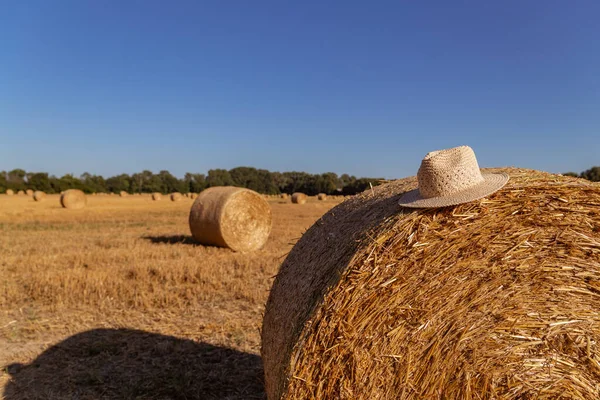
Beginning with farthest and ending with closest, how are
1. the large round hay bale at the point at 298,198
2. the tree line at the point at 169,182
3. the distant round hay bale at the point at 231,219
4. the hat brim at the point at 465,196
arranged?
the tree line at the point at 169,182, the large round hay bale at the point at 298,198, the distant round hay bale at the point at 231,219, the hat brim at the point at 465,196

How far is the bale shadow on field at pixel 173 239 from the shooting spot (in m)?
12.6

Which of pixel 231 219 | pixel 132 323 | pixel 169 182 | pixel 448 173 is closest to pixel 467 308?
pixel 448 173

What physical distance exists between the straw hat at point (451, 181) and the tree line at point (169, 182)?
149 feet

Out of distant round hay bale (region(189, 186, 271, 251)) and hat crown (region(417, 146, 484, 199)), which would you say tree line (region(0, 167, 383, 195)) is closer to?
distant round hay bale (region(189, 186, 271, 251))

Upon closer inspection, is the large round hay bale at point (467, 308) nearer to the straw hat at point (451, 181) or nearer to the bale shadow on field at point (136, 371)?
the straw hat at point (451, 181)

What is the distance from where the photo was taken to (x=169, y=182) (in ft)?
242

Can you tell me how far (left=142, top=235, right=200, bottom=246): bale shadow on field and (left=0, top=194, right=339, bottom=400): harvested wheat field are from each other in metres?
1.93

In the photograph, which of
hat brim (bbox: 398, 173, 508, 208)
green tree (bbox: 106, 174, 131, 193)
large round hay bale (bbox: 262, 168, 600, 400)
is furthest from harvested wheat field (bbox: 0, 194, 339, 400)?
green tree (bbox: 106, 174, 131, 193)

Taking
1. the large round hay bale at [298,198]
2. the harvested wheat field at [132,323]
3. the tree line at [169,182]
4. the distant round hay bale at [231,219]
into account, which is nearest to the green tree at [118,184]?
the tree line at [169,182]

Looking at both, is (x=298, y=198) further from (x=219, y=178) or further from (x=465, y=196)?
(x=219, y=178)

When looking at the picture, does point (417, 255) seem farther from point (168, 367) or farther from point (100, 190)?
point (100, 190)

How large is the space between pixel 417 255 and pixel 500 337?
67cm

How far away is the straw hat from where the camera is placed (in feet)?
8.71

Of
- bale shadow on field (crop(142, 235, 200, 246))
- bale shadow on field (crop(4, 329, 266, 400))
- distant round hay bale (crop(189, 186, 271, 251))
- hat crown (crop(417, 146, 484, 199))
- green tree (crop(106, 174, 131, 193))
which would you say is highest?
green tree (crop(106, 174, 131, 193))
